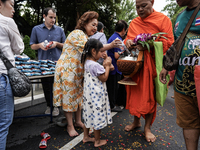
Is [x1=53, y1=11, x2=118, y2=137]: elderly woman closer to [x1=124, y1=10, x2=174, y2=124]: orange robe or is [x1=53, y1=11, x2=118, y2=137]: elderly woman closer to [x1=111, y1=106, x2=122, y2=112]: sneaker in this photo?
[x1=124, y1=10, x2=174, y2=124]: orange robe

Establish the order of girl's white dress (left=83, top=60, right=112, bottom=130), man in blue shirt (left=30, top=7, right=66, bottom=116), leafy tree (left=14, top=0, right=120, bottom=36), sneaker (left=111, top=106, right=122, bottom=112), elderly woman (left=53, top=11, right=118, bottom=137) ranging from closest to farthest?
girl's white dress (left=83, top=60, right=112, bottom=130) → elderly woman (left=53, top=11, right=118, bottom=137) → man in blue shirt (left=30, top=7, right=66, bottom=116) → sneaker (left=111, top=106, right=122, bottom=112) → leafy tree (left=14, top=0, right=120, bottom=36)

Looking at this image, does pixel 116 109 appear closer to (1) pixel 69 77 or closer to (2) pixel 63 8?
(1) pixel 69 77

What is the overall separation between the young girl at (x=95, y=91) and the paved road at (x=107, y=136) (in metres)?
0.36

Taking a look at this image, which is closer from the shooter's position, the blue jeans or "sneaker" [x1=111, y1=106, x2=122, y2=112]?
the blue jeans

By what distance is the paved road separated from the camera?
6.91 ft

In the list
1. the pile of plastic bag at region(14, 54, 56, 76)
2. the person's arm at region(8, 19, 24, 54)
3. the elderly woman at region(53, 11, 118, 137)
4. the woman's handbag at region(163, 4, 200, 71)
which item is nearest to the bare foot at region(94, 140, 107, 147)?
the elderly woman at region(53, 11, 118, 137)

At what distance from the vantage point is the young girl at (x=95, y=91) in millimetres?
1941

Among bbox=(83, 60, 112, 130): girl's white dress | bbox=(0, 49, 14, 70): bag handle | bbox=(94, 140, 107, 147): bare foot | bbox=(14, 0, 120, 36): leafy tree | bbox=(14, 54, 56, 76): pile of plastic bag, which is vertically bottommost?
bbox=(94, 140, 107, 147): bare foot

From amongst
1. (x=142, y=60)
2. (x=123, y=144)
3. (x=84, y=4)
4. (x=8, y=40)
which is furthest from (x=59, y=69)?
(x=84, y=4)

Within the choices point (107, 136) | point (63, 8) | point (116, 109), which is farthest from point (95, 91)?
point (63, 8)

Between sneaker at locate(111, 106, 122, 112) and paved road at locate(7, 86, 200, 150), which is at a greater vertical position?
paved road at locate(7, 86, 200, 150)

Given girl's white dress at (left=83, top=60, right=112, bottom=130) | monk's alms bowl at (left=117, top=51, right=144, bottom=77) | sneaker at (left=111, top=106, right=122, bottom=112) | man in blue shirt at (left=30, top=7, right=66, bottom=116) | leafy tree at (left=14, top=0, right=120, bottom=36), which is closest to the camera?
girl's white dress at (left=83, top=60, right=112, bottom=130)

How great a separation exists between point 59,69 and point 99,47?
2.46 ft

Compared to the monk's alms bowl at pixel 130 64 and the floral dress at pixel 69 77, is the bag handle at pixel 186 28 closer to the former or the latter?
the monk's alms bowl at pixel 130 64
